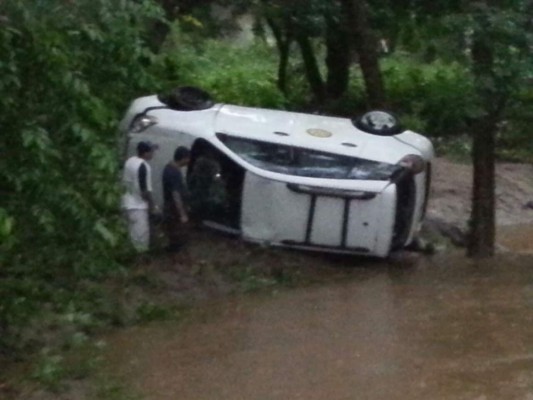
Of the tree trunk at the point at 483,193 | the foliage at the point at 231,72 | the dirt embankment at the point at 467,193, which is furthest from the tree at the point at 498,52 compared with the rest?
the foliage at the point at 231,72

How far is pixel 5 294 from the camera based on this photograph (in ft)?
32.3

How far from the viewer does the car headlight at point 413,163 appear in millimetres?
14336

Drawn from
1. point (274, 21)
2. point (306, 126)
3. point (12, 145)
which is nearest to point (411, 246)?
point (306, 126)

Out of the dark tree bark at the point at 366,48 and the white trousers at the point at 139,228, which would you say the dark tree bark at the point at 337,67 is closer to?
the dark tree bark at the point at 366,48

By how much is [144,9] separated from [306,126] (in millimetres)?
6661

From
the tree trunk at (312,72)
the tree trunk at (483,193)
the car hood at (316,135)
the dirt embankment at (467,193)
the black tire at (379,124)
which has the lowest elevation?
the dirt embankment at (467,193)

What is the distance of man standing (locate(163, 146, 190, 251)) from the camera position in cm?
1398

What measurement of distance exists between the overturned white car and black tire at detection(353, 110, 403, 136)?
1 centimetres

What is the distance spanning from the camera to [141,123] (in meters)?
15.0

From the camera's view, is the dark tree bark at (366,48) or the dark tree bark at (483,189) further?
the dark tree bark at (366,48)

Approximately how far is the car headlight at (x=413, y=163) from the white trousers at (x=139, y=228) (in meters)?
3.00

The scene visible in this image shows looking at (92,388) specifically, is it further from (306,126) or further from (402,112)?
(402,112)

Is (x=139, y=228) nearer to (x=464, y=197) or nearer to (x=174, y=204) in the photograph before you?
(x=174, y=204)

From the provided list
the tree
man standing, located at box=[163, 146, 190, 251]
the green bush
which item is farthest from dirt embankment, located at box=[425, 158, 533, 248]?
man standing, located at box=[163, 146, 190, 251]
